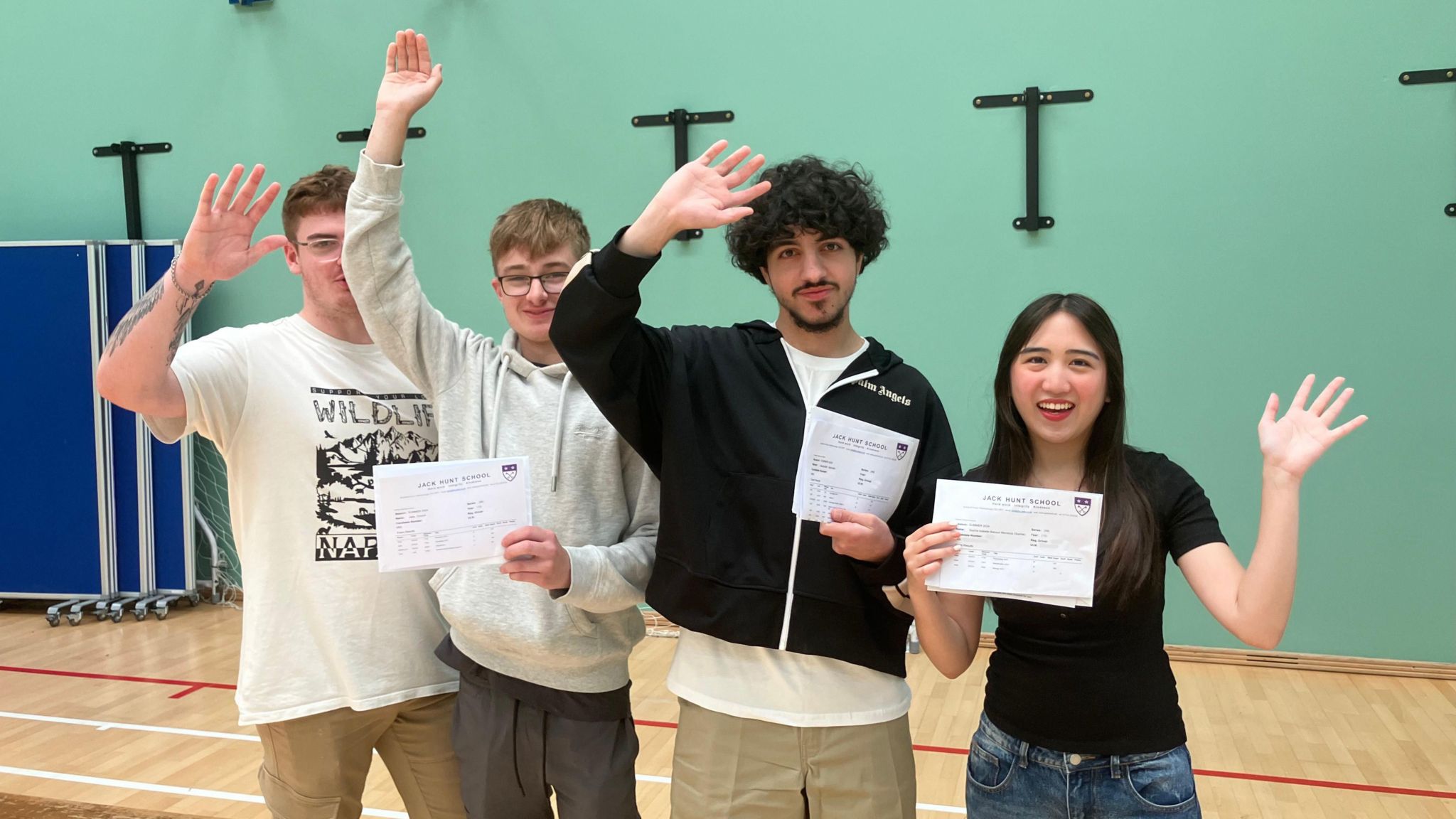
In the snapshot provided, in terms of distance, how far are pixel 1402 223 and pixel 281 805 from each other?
16.1 feet

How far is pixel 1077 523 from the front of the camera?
177 centimetres

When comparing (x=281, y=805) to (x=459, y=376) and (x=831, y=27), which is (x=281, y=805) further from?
(x=831, y=27)

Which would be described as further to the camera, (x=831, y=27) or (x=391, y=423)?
(x=831, y=27)

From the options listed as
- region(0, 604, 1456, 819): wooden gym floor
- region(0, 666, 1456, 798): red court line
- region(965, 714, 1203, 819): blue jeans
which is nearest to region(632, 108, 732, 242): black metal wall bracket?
region(0, 604, 1456, 819): wooden gym floor

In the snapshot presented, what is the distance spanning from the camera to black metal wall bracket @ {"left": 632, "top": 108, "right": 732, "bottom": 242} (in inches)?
215

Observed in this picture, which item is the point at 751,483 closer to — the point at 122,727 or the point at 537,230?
the point at 537,230

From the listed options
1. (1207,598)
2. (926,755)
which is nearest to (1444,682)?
(926,755)

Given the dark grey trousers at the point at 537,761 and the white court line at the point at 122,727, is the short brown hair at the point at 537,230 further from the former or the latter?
the white court line at the point at 122,727

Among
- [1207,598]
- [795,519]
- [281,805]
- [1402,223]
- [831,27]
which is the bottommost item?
[281,805]

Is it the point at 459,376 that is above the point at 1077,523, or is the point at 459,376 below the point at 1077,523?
above

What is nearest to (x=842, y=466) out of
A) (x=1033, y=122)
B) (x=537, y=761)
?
(x=537, y=761)

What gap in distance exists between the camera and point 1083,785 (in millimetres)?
1768

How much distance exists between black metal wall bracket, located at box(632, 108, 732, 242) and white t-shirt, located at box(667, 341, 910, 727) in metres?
3.74

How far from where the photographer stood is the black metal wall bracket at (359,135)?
19.2 ft
